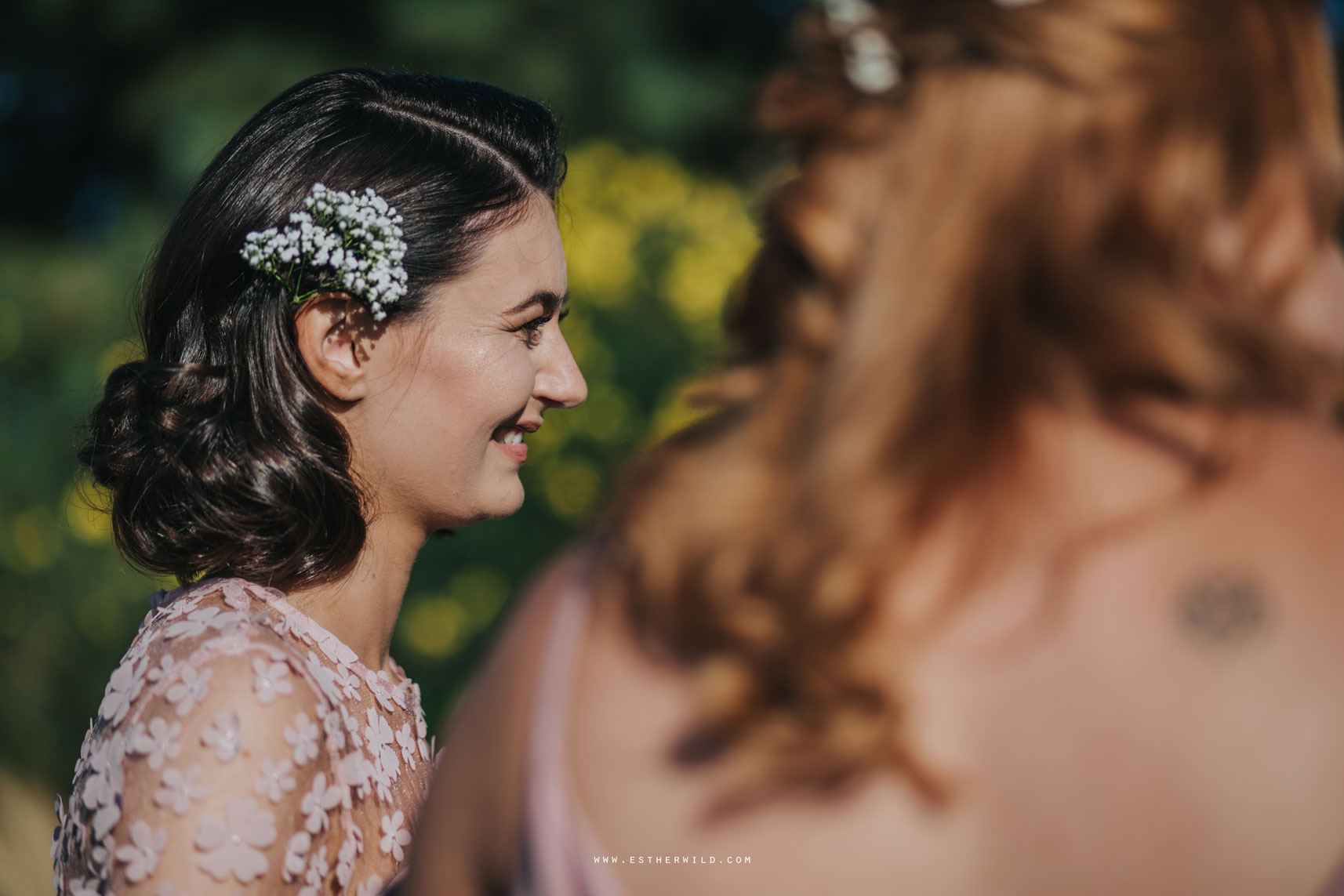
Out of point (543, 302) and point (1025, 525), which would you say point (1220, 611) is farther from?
point (543, 302)

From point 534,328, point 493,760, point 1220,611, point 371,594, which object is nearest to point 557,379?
point 534,328

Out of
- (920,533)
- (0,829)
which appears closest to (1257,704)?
(920,533)

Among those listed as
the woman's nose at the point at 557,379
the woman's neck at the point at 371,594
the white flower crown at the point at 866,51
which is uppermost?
the white flower crown at the point at 866,51

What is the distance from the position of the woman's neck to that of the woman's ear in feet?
0.90

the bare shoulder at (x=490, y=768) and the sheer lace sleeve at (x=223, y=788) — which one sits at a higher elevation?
the bare shoulder at (x=490, y=768)

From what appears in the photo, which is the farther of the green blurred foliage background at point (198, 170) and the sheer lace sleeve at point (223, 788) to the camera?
the green blurred foliage background at point (198, 170)

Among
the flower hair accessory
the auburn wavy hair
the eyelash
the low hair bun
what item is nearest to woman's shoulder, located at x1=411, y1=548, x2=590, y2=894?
the auburn wavy hair

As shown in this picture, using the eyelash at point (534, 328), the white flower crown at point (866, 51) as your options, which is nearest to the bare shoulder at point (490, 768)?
the white flower crown at point (866, 51)

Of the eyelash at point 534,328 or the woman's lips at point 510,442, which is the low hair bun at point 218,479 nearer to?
the woman's lips at point 510,442

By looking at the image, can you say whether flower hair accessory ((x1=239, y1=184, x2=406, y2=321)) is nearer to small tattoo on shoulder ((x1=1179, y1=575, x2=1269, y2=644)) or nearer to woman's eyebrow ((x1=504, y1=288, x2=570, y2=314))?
woman's eyebrow ((x1=504, y1=288, x2=570, y2=314))

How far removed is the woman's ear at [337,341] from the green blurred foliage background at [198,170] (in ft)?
2.47

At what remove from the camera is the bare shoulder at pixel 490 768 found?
1156 mm

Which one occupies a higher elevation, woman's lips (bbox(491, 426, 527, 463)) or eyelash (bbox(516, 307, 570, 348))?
eyelash (bbox(516, 307, 570, 348))

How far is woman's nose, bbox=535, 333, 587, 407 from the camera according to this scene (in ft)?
7.85
